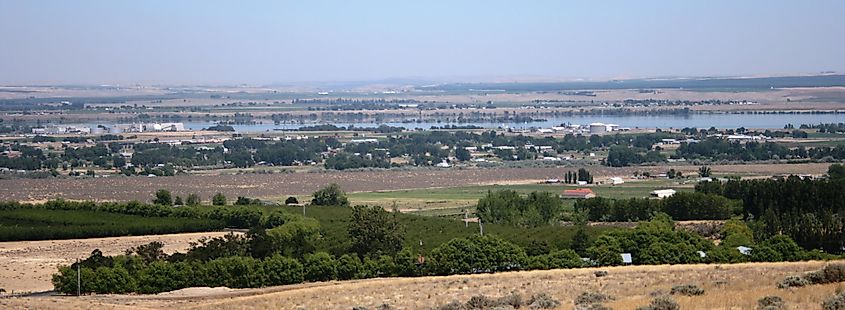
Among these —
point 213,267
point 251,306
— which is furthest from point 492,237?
point 251,306

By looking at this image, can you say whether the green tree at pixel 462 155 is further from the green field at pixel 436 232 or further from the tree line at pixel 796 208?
the green field at pixel 436 232

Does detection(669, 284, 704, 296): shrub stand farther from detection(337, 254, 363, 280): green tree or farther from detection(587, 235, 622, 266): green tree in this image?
detection(337, 254, 363, 280): green tree

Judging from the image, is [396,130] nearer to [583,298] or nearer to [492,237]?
[492,237]

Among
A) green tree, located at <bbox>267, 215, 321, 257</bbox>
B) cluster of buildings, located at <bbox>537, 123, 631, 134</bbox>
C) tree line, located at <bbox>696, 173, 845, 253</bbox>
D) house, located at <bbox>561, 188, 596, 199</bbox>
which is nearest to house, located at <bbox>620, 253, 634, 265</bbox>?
tree line, located at <bbox>696, 173, 845, 253</bbox>

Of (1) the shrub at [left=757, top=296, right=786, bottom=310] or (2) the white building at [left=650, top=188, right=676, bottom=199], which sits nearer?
(1) the shrub at [left=757, top=296, right=786, bottom=310]

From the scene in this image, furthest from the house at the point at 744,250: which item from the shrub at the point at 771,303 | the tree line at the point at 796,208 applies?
the shrub at the point at 771,303
